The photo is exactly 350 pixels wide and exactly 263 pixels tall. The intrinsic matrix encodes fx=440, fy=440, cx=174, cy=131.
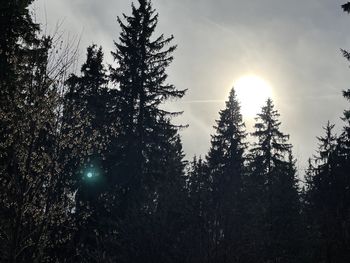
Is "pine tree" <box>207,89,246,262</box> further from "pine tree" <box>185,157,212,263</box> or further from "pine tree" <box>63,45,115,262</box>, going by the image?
"pine tree" <box>63,45,115,262</box>

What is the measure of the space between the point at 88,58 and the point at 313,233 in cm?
1741

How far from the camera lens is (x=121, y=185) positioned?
24391 mm

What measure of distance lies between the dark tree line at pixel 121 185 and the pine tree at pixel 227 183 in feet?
0.28

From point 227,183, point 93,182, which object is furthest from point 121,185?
point 227,183

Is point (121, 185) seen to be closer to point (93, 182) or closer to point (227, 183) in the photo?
point (93, 182)

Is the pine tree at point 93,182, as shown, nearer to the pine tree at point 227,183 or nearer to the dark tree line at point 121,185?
the dark tree line at point 121,185

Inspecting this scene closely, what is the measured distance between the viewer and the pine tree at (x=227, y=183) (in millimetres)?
15000

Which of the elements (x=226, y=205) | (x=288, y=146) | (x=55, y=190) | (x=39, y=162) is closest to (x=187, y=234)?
(x=226, y=205)

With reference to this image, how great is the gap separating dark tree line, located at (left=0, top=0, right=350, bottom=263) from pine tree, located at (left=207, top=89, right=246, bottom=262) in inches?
3.4

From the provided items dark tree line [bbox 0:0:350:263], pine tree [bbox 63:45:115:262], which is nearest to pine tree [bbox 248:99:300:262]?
dark tree line [bbox 0:0:350:263]

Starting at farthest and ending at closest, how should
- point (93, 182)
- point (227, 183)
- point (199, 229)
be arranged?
point (93, 182) → point (227, 183) → point (199, 229)

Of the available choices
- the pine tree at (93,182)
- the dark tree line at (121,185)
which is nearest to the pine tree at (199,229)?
the dark tree line at (121,185)

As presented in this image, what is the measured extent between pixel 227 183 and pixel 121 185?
621cm

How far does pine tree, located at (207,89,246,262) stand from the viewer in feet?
49.2
